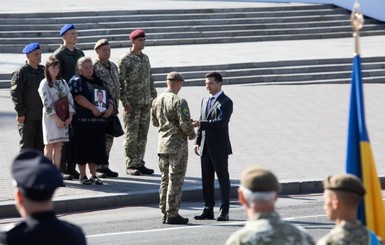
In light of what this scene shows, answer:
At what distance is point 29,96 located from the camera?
1306 cm

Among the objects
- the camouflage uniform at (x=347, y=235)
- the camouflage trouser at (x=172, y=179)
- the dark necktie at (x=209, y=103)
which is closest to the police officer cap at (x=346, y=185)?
the camouflage uniform at (x=347, y=235)

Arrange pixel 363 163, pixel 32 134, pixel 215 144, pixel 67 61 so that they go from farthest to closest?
1. pixel 67 61
2. pixel 32 134
3. pixel 215 144
4. pixel 363 163

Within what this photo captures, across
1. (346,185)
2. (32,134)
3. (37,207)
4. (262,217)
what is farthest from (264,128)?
(37,207)

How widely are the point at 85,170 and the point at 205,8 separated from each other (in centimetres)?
1548

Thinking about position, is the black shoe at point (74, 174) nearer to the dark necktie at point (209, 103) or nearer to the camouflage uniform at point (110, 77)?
the camouflage uniform at point (110, 77)

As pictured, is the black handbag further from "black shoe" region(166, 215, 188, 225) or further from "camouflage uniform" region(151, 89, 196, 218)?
"black shoe" region(166, 215, 188, 225)

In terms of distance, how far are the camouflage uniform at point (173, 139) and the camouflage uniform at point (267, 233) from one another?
591 cm

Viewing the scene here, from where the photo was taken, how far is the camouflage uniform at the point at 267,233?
17.0 feet

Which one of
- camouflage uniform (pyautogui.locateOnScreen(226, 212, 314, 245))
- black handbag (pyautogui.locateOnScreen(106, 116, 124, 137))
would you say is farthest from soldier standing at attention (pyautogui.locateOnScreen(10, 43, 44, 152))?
camouflage uniform (pyautogui.locateOnScreen(226, 212, 314, 245))

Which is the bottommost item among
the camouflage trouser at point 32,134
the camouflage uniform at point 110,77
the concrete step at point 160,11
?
the camouflage trouser at point 32,134

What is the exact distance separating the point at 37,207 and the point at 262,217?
1.16 m

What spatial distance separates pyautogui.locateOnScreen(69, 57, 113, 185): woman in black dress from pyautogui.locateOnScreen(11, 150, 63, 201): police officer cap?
7984mm

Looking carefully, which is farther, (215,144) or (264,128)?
(264,128)

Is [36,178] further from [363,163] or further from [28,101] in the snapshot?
[28,101]
